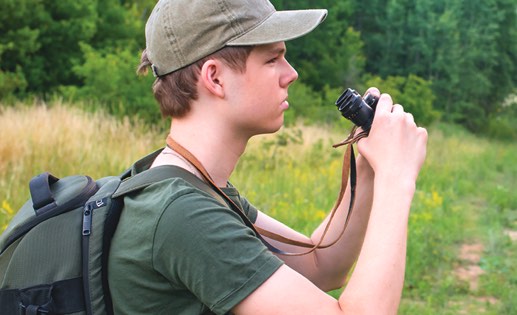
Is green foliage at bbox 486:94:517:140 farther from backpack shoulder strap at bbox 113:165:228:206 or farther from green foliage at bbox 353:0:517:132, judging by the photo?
backpack shoulder strap at bbox 113:165:228:206

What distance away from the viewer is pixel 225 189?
196cm

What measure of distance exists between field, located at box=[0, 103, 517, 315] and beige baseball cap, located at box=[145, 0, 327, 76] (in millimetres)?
3498

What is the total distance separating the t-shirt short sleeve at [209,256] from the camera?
1.53 m

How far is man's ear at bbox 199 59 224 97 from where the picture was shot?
177 cm

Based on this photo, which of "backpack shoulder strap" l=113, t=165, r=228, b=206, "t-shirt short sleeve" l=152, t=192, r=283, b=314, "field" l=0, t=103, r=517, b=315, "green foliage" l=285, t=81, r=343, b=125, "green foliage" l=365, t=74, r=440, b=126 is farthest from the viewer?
"green foliage" l=365, t=74, r=440, b=126

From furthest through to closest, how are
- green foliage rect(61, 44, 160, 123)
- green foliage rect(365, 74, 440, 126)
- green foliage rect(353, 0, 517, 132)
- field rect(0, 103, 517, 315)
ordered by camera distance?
green foliage rect(353, 0, 517, 132), green foliage rect(365, 74, 440, 126), green foliage rect(61, 44, 160, 123), field rect(0, 103, 517, 315)

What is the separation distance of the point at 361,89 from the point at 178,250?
126ft

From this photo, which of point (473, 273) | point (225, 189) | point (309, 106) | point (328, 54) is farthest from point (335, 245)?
point (328, 54)

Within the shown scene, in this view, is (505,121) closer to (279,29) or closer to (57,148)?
(57,148)

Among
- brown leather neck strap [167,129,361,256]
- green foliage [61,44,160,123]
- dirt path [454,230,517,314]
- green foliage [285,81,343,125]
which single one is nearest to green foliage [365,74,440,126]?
green foliage [285,81,343,125]

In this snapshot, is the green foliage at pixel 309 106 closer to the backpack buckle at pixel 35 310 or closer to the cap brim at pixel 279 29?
the cap brim at pixel 279 29

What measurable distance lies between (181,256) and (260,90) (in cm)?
48

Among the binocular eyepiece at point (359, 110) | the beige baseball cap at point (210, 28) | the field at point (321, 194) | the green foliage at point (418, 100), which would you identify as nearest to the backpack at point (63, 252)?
the beige baseball cap at point (210, 28)

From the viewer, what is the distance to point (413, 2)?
140 feet
